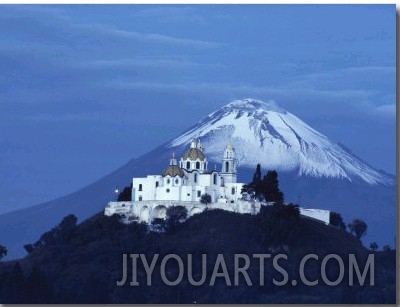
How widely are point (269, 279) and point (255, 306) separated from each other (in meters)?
3.31

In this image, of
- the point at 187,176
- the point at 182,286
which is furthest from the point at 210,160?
the point at 182,286

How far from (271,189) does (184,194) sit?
3.17m

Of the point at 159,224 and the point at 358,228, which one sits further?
the point at 358,228

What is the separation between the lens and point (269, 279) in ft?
221

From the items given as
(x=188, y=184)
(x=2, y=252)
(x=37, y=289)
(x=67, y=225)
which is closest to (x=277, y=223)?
(x=188, y=184)

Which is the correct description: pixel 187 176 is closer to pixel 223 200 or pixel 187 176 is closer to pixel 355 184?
pixel 223 200

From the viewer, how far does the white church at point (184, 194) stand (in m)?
69.2

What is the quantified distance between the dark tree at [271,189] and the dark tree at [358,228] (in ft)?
13.6

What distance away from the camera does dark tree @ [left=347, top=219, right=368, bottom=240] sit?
72.7 m

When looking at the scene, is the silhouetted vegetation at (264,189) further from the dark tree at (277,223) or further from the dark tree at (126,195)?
the dark tree at (126,195)

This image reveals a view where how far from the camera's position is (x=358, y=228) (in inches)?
2872

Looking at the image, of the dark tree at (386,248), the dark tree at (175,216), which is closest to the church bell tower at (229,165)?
the dark tree at (175,216)

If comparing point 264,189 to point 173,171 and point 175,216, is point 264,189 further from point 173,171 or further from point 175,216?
point 175,216

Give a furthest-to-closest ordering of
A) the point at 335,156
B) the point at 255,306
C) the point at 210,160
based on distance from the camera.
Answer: the point at 335,156
the point at 210,160
the point at 255,306
